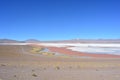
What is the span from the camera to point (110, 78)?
1177 cm

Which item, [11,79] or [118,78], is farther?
[118,78]

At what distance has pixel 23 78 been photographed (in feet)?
37.1

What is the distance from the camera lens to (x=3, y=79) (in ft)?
35.7

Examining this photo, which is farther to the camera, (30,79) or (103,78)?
(103,78)

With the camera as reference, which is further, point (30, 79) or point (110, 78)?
point (110, 78)

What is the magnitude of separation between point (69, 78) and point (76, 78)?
40cm

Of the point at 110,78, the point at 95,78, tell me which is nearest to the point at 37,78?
the point at 95,78

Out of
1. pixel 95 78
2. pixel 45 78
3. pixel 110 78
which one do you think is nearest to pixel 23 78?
pixel 45 78

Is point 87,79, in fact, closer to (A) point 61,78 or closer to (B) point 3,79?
(A) point 61,78

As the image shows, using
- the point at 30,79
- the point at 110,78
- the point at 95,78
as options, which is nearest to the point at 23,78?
the point at 30,79

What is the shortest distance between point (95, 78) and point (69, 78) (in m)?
1.48

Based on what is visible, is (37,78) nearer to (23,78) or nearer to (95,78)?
(23,78)

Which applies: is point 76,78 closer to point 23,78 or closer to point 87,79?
point 87,79

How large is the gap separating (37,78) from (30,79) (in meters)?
0.52
